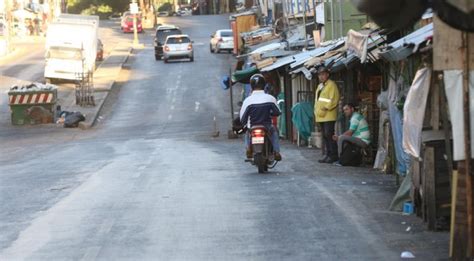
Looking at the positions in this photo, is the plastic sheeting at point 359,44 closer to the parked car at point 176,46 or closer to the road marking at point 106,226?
the road marking at point 106,226

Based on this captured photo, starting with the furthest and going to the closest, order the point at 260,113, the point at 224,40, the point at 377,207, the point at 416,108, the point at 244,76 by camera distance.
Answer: the point at 224,40 < the point at 244,76 < the point at 260,113 < the point at 377,207 < the point at 416,108

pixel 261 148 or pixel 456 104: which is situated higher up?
pixel 456 104

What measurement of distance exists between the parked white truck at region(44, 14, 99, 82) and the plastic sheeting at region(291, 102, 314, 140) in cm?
2511

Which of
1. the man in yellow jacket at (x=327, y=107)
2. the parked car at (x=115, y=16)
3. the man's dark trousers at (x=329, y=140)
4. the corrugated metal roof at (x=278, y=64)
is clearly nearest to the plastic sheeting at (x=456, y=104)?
the man's dark trousers at (x=329, y=140)

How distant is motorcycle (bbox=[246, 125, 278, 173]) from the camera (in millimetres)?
16531

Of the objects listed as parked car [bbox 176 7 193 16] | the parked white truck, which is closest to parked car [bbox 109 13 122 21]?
parked car [bbox 176 7 193 16]

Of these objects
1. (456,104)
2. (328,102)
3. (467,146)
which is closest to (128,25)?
(328,102)

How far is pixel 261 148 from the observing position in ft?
54.3

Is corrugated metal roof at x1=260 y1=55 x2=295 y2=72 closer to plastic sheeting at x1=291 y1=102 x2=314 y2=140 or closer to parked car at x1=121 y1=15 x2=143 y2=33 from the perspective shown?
plastic sheeting at x1=291 y1=102 x2=314 y2=140

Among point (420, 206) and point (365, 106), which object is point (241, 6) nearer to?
point (365, 106)

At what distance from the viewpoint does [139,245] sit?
9.68 m

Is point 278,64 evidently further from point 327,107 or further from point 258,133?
point 258,133

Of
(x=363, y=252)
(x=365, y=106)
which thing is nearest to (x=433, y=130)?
(x=363, y=252)

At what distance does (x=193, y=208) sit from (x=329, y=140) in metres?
7.53
